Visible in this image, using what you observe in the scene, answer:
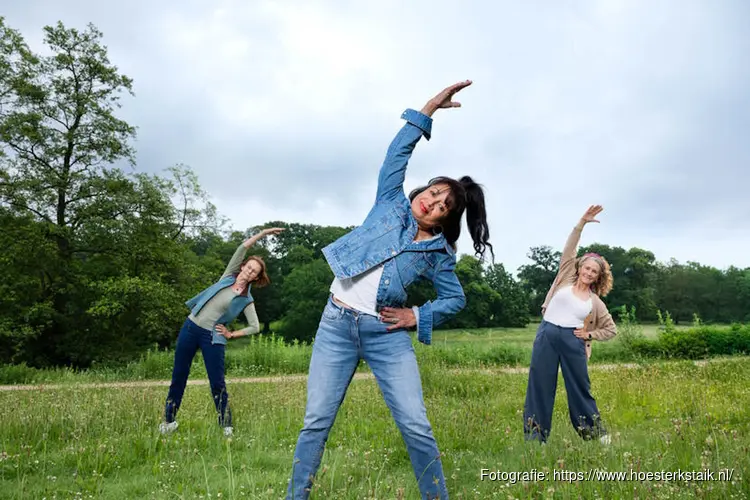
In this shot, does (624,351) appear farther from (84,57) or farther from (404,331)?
(84,57)

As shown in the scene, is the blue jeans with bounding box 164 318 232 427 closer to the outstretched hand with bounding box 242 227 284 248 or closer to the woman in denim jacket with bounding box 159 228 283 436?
the woman in denim jacket with bounding box 159 228 283 436

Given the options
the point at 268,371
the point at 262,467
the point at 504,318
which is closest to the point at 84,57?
the point at 268,371

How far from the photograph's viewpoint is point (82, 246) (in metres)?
22.8

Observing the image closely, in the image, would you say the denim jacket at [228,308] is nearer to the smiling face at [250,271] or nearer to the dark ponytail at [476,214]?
the smiling face at [250,271]

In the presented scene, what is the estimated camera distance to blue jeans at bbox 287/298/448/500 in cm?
324

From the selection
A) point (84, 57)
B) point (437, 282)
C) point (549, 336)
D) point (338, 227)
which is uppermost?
point (84, 57)

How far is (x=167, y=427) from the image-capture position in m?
5.70

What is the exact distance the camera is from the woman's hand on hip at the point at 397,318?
10.6 ft

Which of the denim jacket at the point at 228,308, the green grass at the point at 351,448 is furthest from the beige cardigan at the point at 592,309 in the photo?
the denim jacket at the point at 228,308

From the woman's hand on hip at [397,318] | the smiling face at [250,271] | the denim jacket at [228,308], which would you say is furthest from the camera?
the smiling face at [250,271]

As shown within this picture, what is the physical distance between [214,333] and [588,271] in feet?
12.7

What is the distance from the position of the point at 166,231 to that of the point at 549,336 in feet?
73.7

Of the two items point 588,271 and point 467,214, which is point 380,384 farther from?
point 588,271

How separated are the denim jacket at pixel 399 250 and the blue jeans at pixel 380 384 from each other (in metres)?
0.17
